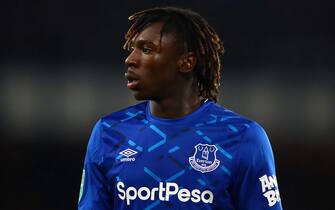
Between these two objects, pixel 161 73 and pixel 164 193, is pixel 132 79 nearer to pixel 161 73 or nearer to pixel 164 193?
pixel 161 73

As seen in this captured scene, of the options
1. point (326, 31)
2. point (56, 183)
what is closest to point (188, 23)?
point (56, 183)

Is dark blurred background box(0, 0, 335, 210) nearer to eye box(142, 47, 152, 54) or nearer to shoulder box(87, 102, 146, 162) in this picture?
shoulder box(87, 102, 146, 162)

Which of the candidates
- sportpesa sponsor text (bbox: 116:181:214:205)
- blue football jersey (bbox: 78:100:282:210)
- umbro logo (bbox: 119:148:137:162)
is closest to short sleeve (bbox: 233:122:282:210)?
blue football jersey (bbox: 78:100:282:210)

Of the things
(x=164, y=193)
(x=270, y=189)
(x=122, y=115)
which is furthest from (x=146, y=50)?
(x=270, y=189)

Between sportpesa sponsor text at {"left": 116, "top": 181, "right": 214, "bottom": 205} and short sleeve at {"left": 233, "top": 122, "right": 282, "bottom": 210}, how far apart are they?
13cm

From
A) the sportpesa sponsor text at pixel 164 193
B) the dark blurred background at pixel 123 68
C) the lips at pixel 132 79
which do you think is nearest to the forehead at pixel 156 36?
the lips at pixel 132 79

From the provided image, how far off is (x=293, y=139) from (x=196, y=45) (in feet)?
16.0

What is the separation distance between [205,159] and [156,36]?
0.50m

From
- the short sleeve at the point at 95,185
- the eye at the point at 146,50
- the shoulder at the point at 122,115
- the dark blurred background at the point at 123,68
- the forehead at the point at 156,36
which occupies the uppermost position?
the forehead at the point at 156,36

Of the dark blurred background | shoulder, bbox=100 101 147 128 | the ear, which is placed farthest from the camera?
the dark blurred background

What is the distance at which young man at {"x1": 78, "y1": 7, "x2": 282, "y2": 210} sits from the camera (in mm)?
2773

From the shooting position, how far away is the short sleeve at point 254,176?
2.78 metres

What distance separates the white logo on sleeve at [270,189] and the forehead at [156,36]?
0.62 metres

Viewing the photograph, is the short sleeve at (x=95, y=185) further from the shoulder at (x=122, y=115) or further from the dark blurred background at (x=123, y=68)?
the dark blurred background at (x=123, y=68)
